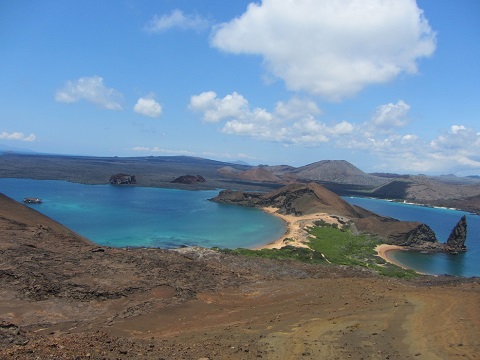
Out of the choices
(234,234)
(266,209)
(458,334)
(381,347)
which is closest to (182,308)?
(381,347)

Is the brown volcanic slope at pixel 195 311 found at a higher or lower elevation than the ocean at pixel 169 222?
higher

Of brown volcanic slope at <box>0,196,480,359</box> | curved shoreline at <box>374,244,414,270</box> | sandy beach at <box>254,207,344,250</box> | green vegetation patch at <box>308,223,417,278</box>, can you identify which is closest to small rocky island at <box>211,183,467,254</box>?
curved shoreline at <box>374,244,414,270</box>

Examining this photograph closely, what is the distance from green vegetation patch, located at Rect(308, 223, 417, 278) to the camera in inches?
1533

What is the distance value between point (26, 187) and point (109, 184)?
28.4 metres

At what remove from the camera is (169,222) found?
6378 cm

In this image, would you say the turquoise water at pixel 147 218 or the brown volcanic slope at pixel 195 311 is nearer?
the brown volcanic slope at pixel 195 311

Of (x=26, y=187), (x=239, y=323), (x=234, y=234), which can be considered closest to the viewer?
(x=239, y=323)

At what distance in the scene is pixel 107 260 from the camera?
926 inches

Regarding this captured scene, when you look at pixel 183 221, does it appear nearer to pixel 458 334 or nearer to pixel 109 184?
pixel 458 334

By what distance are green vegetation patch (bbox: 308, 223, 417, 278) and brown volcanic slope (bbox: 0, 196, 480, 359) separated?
13470mm

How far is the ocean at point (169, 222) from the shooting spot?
1909 inches

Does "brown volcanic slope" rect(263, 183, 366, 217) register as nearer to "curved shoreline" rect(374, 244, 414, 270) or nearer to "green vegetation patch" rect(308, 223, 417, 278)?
"green vegetation patch" rect(308, 223, 417, 278)

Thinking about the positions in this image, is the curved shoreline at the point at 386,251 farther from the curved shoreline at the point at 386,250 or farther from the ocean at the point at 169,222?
the ocean at the point at 169,222

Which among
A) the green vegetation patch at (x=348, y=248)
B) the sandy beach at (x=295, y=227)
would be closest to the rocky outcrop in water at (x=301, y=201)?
the sandy beach at (x=295, y=227)
